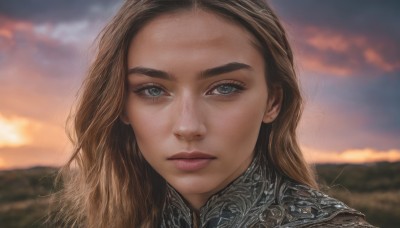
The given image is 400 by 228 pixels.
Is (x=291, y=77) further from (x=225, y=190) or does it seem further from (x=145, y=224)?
(x=145, y=224)

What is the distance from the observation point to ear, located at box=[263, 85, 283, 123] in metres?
4.50

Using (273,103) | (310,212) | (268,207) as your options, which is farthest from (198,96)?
(310,212)

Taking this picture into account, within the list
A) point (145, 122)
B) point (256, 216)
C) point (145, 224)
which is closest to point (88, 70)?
point (145, 122)

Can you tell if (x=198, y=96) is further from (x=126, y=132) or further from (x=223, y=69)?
(x=126, y=132)

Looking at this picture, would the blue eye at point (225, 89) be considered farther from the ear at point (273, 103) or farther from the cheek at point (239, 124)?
the ear at point (273, 103)

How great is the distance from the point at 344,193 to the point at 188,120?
17.6 m

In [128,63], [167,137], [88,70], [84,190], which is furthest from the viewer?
[84,190]

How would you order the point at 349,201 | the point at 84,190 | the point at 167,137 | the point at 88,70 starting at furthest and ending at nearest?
the point at 349,201, the point at 84,190, the point at 88,70, the point at 167,137

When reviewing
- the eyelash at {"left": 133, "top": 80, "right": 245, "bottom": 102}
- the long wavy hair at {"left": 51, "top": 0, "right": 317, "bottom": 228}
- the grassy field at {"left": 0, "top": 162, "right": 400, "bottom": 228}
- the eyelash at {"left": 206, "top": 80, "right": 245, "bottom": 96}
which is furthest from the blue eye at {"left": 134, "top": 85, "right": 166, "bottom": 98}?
the grassy field at {"left": 0, "top": 162, "right": 400, "bottom": 228}

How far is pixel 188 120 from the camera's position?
399 centimetres

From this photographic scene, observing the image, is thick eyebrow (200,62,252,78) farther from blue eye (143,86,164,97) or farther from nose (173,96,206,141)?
blue eye (143,86,164,97)

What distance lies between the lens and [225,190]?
173 inches

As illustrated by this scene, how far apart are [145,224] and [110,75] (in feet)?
3.80

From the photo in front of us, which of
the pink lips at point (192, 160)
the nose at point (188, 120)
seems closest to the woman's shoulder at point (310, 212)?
the pink lips at point (192, 160)
